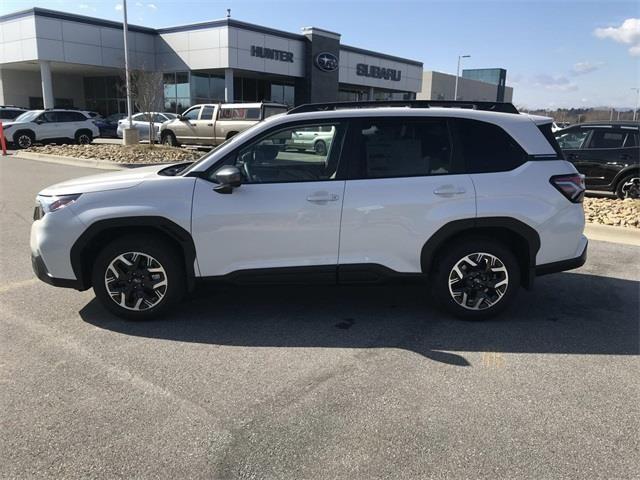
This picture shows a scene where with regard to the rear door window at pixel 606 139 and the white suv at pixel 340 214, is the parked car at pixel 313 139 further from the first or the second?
the rear door window at pixel 606 139

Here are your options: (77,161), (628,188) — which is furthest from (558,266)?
(77,161)

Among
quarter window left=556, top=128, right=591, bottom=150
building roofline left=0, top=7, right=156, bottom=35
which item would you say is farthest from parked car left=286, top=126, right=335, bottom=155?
building roofline left=0, top=7, right=156, bottom=35

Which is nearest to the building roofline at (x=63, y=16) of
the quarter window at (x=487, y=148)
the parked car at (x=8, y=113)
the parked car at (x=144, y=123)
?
the parked car at (x=8, y=113)

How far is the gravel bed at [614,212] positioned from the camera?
826cm

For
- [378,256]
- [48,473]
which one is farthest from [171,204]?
[48,473]

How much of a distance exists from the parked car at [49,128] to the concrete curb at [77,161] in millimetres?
3267

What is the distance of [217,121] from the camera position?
2022cm

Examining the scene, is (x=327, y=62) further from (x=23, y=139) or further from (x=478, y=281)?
(x=478, y=281)

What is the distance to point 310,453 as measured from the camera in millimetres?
2801

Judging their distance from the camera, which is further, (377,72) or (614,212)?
(377,72)

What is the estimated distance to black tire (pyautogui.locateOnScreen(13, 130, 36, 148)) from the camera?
72.3 ft

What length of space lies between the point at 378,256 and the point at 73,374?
8.12 feet

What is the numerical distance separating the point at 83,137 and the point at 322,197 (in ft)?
73.2

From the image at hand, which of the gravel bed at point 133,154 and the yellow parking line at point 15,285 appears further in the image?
the gravel bed at point 133,154
